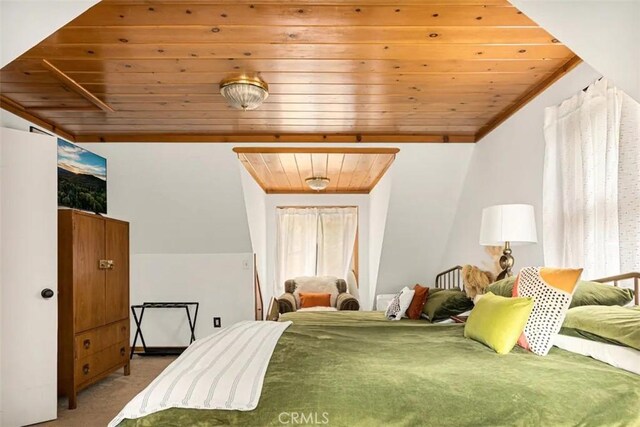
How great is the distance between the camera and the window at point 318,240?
7555mm

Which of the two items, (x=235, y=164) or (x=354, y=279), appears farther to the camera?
(x=354, y=279)

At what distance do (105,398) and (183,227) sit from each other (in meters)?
2.17

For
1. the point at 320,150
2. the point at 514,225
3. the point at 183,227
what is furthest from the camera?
the point at 183,227

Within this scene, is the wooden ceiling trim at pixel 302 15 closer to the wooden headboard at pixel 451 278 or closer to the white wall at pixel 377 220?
the white wall at pixel 377 220

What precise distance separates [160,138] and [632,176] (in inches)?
146

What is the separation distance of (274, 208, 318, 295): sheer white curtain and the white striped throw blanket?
16.9ft

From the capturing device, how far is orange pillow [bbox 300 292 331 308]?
21.6 feet

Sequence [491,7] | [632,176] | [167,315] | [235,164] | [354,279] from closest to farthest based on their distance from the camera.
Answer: [491,7], [632,176], [235,164], [167,315], [354,279]

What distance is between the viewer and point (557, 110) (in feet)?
9.78

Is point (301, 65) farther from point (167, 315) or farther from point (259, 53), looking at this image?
point (167, 315)

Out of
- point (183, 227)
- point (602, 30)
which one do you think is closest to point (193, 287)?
point (183, 227)

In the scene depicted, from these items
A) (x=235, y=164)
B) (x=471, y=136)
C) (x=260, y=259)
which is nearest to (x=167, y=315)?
(x=260, y=259)

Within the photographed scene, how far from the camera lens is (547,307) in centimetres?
219

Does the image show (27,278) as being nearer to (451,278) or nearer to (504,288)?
(504,288)
